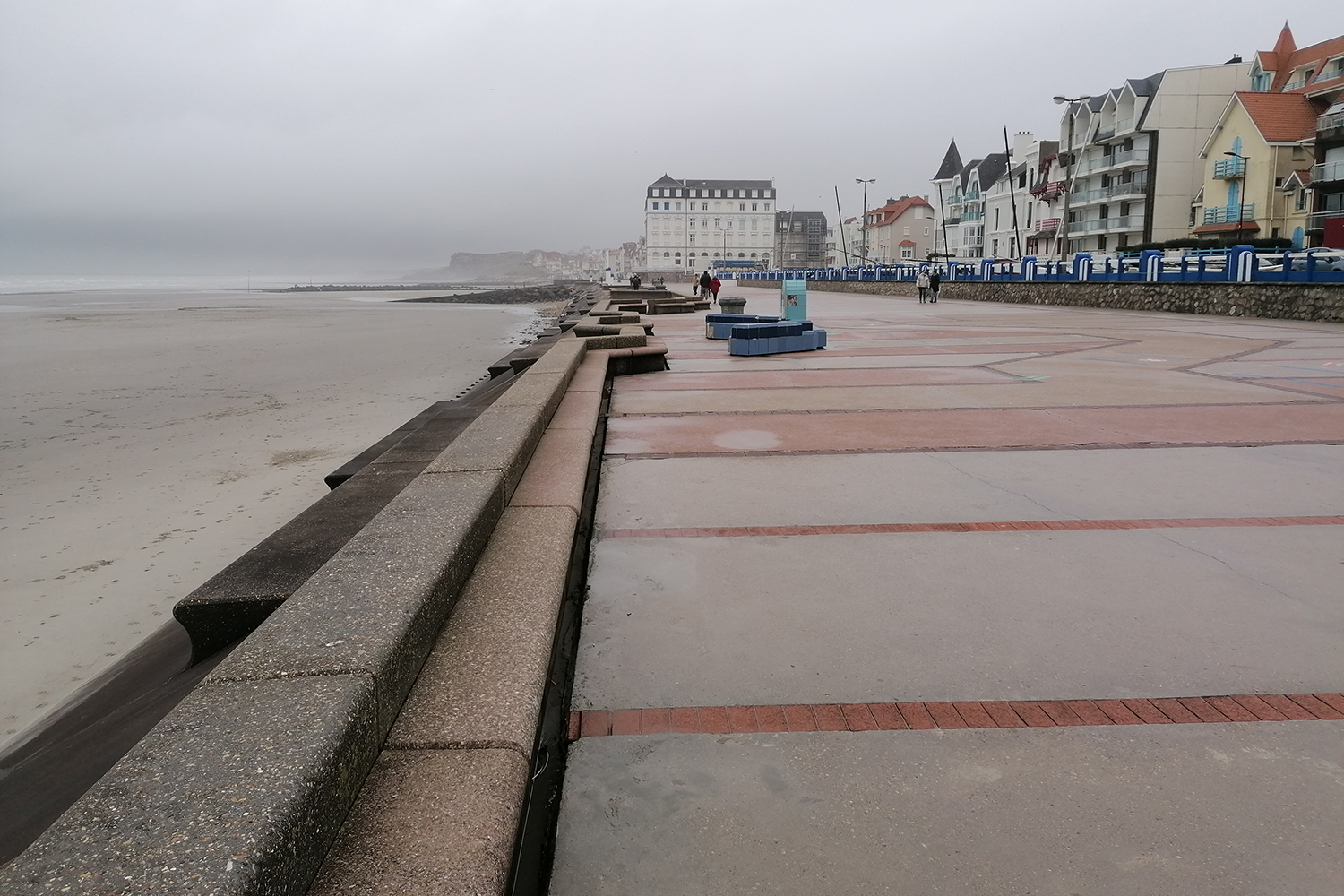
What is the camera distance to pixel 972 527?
15.4ft

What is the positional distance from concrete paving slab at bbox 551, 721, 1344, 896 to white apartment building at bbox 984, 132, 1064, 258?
67.1m

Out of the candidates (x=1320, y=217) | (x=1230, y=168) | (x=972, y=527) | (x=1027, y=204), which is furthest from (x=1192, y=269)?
(x=1027, y=204)

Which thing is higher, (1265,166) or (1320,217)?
(1265,166)

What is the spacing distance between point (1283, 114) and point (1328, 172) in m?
8.50

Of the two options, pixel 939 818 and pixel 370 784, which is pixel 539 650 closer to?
pixel 370 784

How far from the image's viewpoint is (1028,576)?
3979 millimetres

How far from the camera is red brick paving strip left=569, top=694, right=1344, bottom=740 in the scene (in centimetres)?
273

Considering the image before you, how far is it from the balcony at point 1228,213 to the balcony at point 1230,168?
1.68 meters

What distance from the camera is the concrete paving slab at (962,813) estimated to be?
207 centimetres

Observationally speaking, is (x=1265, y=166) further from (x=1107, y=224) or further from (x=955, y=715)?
(x=955, y=715)

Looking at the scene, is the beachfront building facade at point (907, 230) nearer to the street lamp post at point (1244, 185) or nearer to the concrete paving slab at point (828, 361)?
the street lamp post at point (1244, 185)

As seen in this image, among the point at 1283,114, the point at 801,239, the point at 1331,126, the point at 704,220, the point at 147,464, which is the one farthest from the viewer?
the point at 801,239

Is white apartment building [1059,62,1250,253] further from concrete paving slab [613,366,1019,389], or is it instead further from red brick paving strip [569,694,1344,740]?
red brick paving strip [569,694,1344,740]

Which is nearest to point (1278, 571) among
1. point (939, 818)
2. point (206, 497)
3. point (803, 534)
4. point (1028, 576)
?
point (1028, 576)
